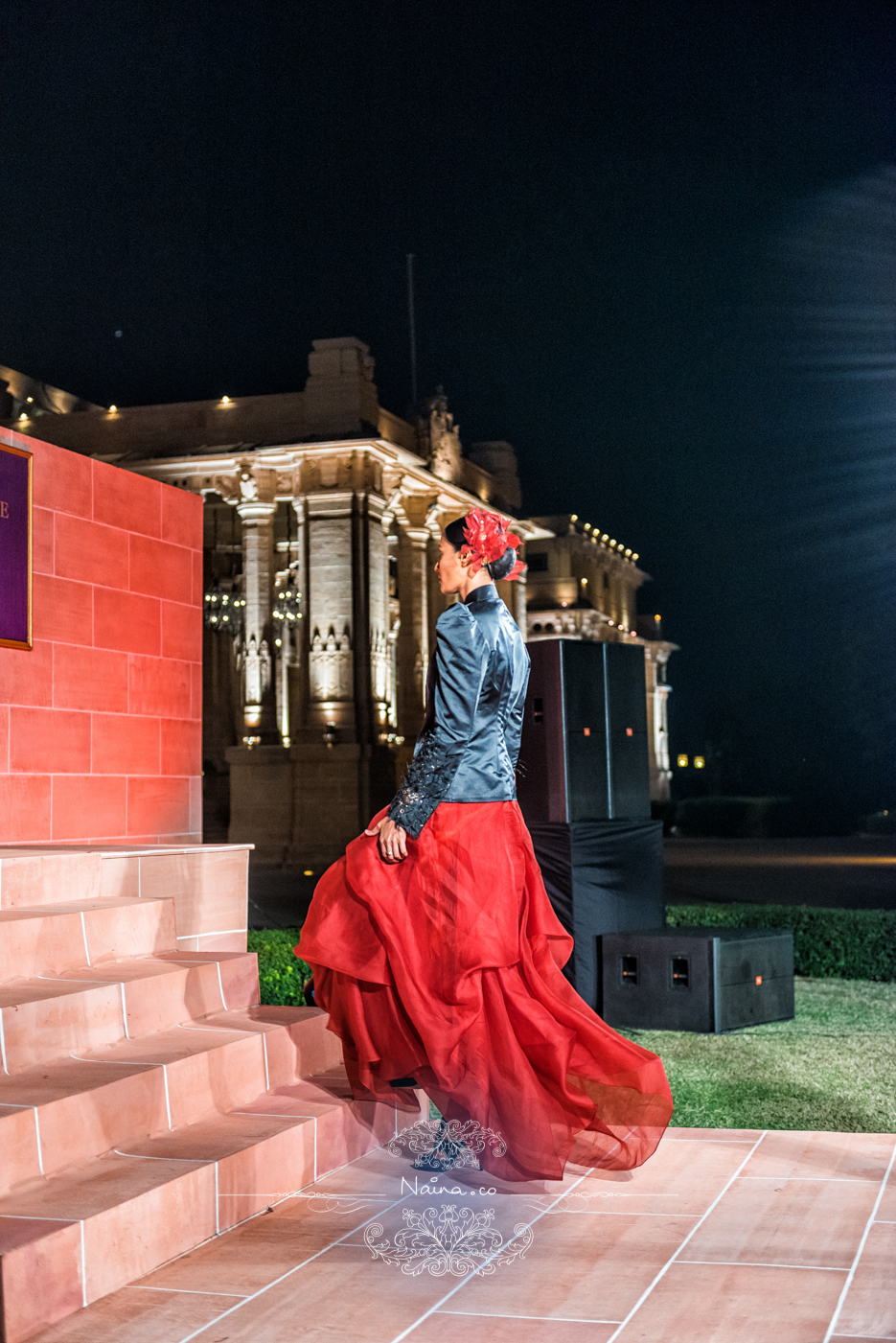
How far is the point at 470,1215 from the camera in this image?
384 centimetres

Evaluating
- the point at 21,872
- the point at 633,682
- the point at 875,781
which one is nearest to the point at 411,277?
the point at 875,781

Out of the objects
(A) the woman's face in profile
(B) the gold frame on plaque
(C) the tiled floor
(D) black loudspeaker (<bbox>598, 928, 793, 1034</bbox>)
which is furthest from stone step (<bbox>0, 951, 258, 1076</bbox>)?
(D) black loudspeaker (<bbox>598, 928, 793, 1034</bbox>)

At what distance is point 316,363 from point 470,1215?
27823 mm

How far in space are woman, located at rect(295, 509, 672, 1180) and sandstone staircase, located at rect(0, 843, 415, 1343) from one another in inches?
16.9

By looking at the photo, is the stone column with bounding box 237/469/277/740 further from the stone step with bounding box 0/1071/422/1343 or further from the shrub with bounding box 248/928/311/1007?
the stone step with bounding box 0/1071/422/1343

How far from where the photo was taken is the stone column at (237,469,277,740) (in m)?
30.1

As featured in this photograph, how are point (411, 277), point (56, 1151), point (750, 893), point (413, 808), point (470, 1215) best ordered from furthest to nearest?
1. point (411, 277)
2. point (750, 893)
3. point (413, 808)
4. point (470, 1215)
5. point (56, 1151)

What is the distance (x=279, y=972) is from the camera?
25.7ft

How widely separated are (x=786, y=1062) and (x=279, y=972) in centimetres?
297

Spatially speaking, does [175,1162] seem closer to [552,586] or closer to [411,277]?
[411,277]

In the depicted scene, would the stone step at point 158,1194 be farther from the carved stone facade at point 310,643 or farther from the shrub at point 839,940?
the carved stone facade at point 310,643

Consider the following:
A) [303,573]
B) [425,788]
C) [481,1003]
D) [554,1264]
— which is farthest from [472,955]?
[303,573]

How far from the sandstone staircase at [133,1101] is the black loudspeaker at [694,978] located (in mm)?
3228

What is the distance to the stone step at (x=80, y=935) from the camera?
15.3 feet
